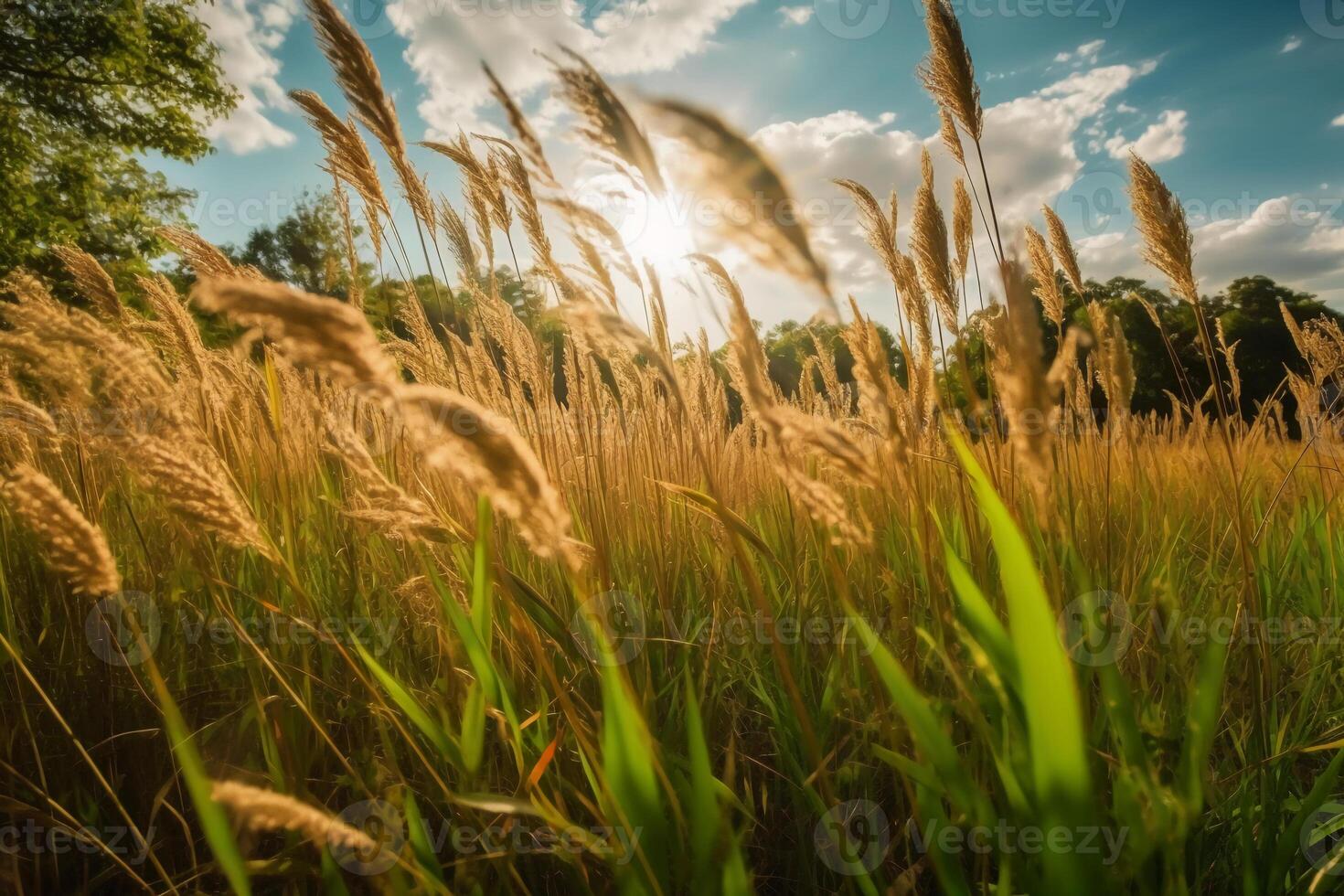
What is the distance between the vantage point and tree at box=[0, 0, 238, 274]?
1170 centimetres

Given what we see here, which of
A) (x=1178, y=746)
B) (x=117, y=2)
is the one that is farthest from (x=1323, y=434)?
(x=117, y=2)

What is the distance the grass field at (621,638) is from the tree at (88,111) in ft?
46.9

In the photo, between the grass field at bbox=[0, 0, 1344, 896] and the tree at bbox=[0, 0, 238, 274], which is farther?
the tree at bbox=[0, 0, 238, 274]

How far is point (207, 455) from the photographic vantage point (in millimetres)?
1037

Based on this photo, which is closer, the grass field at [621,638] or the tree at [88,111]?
the grass field at [621,638]

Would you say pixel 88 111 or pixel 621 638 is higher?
pixel 88 111

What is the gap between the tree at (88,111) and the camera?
461 inches

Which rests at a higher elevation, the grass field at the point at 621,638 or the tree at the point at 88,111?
the tree at the point at 88,111

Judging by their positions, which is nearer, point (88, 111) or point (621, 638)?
point (621, 638)

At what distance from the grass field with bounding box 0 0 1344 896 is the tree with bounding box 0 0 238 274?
562 inches

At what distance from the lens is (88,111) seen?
500 inches

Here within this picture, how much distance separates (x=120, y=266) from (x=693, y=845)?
1858 cm

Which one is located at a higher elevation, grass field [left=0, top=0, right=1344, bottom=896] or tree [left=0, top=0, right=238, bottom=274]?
tree [left=0, top=0, right=238, bottom=274]

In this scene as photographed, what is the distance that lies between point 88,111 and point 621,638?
18064 millimetres
